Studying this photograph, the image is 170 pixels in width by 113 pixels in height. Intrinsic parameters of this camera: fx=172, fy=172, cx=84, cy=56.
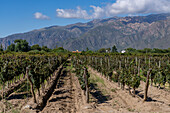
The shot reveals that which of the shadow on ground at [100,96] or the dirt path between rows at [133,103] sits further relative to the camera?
the shadow on ground at [100,96]

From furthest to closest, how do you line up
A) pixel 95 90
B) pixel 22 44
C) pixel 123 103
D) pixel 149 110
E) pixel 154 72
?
1. pixel 22 44
2. pixel 154 72
3. pixel 95 90
4. pixel 123 103
5. pixel 149 110

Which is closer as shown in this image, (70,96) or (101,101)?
(101,101)

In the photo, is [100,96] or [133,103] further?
[100,96]

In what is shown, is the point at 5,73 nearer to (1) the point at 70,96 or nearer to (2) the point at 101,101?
(1) the point at 70,96

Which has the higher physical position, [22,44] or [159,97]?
[22,44]

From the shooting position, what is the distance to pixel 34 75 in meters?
15.9

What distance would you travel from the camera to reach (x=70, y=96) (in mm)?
18750

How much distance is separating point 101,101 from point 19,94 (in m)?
8.94

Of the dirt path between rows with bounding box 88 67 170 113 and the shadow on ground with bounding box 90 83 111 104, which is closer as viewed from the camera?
the dirt path between rows with bounding box 88 67 170 113

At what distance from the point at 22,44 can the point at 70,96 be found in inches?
3716

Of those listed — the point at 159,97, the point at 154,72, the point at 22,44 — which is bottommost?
the point at 159,97

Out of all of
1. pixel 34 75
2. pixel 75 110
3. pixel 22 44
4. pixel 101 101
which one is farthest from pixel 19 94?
pixel 22 44

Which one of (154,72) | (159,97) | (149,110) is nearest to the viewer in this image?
(149,110)

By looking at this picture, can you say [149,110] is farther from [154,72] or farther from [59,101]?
[154,72]
